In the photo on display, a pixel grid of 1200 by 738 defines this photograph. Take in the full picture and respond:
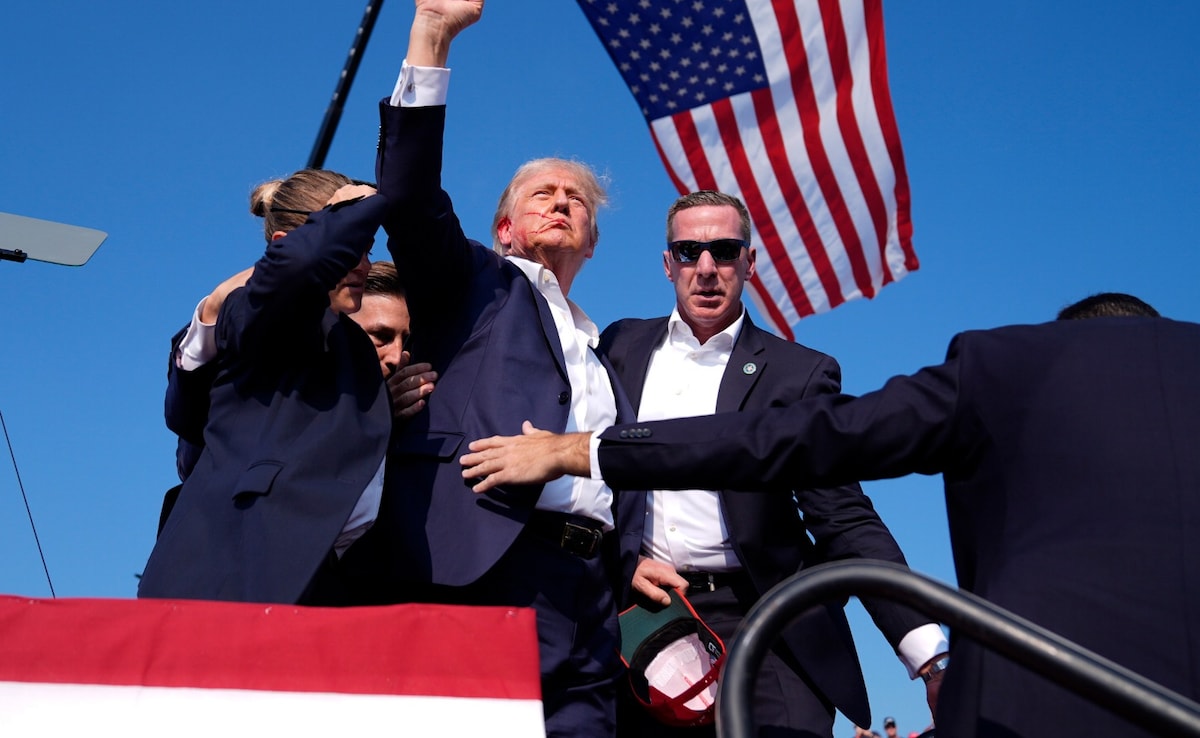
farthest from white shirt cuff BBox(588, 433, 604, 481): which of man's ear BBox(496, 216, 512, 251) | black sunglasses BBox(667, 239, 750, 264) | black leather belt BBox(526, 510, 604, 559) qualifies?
black sunglasses BBox(667, 239, 750, 264)

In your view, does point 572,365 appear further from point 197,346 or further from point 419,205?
point 197,346

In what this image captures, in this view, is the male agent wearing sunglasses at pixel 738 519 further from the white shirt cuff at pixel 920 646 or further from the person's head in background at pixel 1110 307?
the person's head in background at pixel 1110 307

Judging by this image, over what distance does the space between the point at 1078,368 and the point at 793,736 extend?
5.78ft

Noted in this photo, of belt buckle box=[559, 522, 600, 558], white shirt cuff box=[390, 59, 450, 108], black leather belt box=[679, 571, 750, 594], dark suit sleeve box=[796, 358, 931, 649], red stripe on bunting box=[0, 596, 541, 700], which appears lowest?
red stripe on bunting box=[0, 596, 541, 700]

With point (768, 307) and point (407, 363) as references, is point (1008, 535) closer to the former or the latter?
point (407, 363)

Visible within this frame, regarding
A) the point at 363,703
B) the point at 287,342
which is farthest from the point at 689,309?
the point at 363,703

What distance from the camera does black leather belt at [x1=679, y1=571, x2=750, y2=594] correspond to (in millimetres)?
4223

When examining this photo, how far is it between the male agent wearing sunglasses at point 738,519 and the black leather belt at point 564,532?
394 millimetres

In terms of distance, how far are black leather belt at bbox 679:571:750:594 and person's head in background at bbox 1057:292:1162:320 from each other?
1.54 meters

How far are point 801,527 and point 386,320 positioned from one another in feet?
5.12

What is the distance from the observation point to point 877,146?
340 inches

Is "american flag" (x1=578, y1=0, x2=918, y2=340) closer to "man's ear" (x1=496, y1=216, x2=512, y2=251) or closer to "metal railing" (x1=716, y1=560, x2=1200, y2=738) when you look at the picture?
"man's ear" (x1=496, y1=216, x2=512, y2=251)

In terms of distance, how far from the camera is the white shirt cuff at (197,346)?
3.29m

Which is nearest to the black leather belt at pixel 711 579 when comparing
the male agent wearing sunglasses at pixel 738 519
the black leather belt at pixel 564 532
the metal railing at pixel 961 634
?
the male agent wearing sunglasses at pixel 738 519
